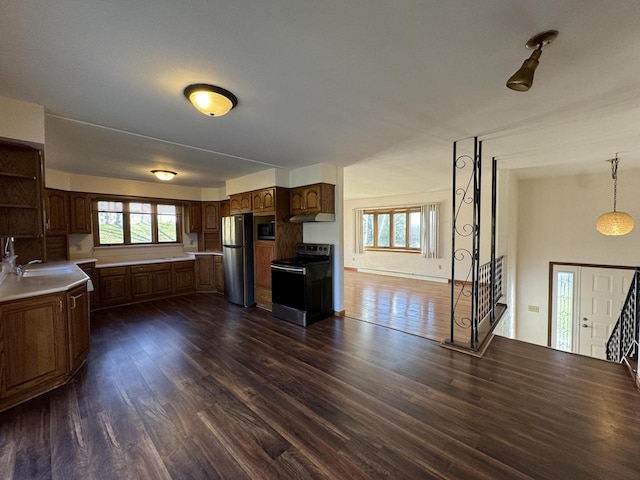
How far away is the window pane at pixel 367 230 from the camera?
8.65 m

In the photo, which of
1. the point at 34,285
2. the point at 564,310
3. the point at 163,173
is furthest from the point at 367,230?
the point at 34,285

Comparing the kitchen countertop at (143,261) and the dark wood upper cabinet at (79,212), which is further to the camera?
the kitchen countertop at (143,261)

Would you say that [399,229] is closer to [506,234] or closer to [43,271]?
[506,234]

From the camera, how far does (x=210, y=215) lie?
6.54 m

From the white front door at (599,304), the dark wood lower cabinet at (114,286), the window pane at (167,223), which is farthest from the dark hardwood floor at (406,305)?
the window pane at (167,223)

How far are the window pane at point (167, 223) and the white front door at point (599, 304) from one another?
9.22 m

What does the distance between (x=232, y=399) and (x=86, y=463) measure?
0.92 meters

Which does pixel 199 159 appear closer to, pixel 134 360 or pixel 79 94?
pixel 79 94

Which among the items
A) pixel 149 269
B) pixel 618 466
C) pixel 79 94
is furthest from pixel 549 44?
pixel 149 269

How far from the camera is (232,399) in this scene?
2211mm

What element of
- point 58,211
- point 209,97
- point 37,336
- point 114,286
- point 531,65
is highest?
point 209,97

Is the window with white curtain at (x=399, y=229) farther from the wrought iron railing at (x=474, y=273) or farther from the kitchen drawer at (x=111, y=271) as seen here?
the kitchen drawer at (x=111, y=271)

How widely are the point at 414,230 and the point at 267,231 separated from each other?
15.3ft

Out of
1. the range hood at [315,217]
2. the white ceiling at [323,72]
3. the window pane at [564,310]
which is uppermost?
the white ceiling at [323,72]
